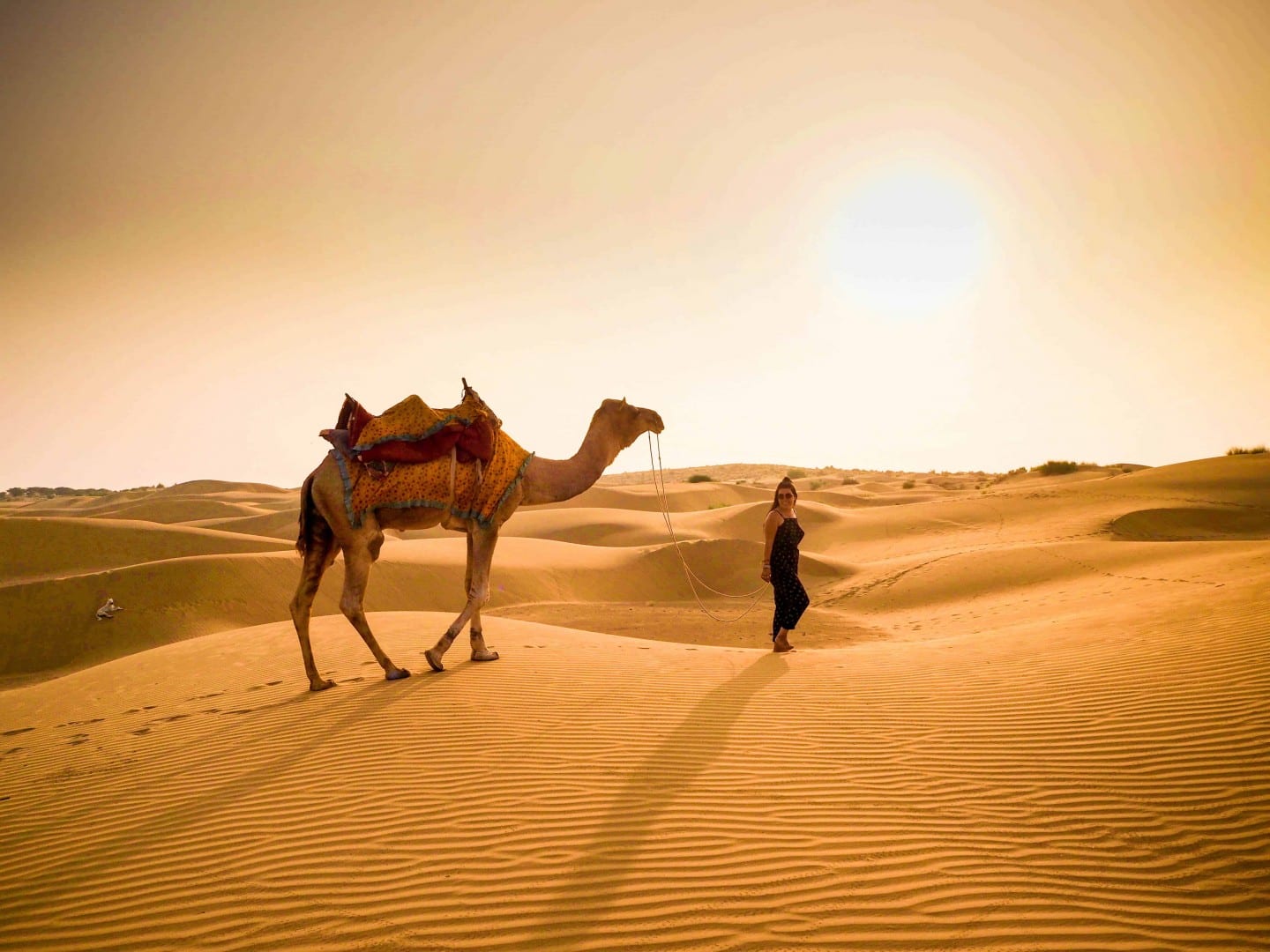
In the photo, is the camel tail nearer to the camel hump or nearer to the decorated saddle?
the decorated saddle

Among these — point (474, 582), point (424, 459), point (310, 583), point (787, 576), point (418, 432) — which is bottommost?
point (787, 576)

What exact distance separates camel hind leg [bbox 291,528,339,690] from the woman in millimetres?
5250

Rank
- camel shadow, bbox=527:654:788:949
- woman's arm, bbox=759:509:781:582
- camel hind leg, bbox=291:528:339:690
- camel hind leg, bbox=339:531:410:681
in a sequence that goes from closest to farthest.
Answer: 1. camel shadow, bbox=527:654:788:949
2. camel hind leg, bbox=339:531:410:681
3. camel hind leg, bbox=291:528:339:690
4. woman's arm, bbox=759:509:781:582

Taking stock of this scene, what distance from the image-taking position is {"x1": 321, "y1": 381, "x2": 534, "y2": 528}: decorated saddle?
7.18m

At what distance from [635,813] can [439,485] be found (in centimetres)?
391

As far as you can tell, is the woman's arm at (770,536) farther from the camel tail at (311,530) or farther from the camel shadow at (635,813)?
the camel tail at (311,530)

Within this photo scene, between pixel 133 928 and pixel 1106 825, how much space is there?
541 centimetres

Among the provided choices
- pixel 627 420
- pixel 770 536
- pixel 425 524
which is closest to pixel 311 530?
pixel 425 524

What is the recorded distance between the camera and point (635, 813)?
463 centimetres

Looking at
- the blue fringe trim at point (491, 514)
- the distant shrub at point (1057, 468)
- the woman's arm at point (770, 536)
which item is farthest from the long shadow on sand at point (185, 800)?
the distant shrub at point (1057, 468)

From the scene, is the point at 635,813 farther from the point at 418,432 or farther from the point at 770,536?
the point at 770,536

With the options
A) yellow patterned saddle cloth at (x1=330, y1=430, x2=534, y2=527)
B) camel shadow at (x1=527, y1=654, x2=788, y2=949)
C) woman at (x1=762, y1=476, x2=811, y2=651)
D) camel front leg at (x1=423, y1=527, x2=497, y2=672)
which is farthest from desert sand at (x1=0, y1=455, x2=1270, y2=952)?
yellow patterned saddle cloth at (x1=330, y1=430, x2=534, y2=527)

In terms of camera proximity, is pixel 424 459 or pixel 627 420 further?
pixel 627 420

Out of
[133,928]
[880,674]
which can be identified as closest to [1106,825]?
[880,674]
